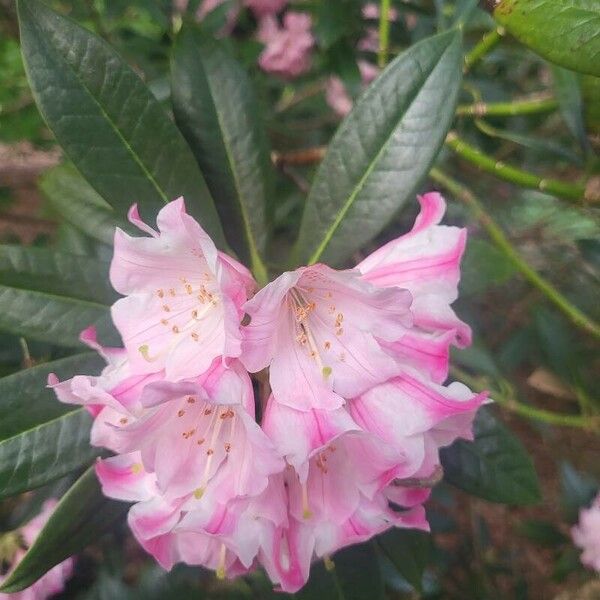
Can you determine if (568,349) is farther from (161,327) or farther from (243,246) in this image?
(161,327)

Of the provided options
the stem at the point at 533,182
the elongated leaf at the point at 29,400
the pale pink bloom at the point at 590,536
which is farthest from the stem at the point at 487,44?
the pale pink bloom at the point at 590,536

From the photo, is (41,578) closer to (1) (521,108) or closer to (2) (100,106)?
(2) (100,106)

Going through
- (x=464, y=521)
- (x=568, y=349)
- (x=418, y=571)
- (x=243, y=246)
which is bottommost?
(x=464, y=521)

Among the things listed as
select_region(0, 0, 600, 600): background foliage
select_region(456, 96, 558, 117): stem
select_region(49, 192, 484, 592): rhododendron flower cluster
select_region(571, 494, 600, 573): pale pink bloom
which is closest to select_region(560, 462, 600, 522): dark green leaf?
select_region(571, 494, 600, 573): pale pink bloom

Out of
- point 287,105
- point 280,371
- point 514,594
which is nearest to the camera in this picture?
point 280,371

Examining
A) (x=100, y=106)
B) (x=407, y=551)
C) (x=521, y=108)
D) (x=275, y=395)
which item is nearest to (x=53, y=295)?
(x=100, y=106)

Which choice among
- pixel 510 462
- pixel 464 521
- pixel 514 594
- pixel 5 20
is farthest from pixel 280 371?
pixel 464 521

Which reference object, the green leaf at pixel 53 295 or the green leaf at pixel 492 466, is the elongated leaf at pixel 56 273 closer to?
the green leaf at pixel 53 295
